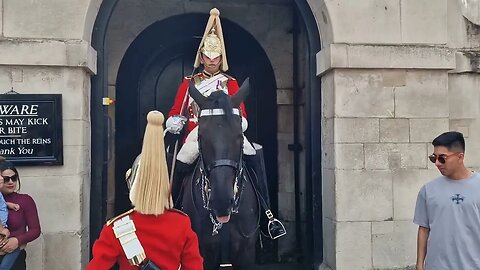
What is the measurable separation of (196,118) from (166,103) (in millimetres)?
2143

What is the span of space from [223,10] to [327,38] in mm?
2319

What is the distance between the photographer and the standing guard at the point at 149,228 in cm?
271

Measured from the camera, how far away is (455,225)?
3.54m

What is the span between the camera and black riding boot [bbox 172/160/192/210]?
15.6 ft

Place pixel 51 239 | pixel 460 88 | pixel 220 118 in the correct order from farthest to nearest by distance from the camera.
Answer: pixel 460 88 < pixel 51 239 < pixel 220 118

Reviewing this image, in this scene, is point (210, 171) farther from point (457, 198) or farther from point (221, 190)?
point (457, 198)

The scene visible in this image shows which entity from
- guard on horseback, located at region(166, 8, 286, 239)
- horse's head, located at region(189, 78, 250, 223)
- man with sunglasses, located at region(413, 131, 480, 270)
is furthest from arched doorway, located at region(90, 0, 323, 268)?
man with sunglasses, located at region(413, 131, 480, 270)

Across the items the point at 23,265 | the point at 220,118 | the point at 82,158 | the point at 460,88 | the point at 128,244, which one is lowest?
the point at 23,265

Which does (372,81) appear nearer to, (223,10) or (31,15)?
(223,10)

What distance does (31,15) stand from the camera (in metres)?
5.05

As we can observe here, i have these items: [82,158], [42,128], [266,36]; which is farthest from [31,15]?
[266,36]

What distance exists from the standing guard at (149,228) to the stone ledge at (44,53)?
2553 millimetres

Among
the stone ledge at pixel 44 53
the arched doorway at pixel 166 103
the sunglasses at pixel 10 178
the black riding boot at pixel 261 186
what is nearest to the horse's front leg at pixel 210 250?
the black riding boot at pixel 261 186

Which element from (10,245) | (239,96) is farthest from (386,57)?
(10,245)
